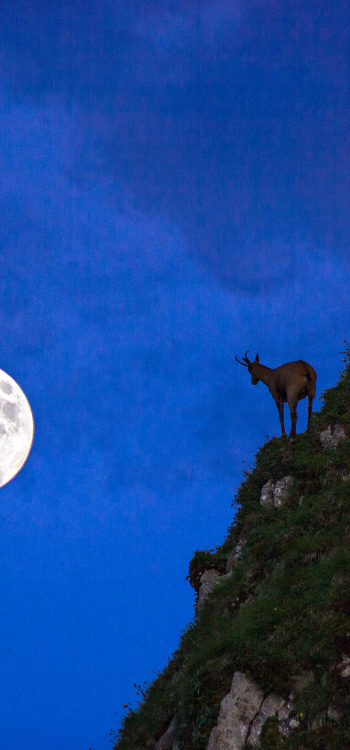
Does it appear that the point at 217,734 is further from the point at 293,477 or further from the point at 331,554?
the point at 293,477

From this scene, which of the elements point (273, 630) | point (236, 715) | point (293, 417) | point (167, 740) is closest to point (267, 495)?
point (293, 417)

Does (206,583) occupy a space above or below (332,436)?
below

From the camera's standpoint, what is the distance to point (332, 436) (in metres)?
16.2

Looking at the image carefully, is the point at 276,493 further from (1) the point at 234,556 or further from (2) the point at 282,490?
(1) the point at 234,556

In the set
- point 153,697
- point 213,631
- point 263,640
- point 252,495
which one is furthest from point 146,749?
point 252,495

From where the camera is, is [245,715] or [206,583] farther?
[206,583]

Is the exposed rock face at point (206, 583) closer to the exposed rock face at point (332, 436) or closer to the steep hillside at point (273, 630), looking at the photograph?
the steep hillside at point (273, 630)

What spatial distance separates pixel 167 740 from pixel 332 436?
30.7 ft

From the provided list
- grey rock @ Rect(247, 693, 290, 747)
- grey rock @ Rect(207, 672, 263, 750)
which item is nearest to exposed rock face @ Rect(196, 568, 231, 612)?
grey rock @ Rect(207, 672, 263, 750)

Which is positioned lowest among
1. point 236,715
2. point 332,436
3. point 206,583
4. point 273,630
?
point 236,715

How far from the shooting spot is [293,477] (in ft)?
51.5

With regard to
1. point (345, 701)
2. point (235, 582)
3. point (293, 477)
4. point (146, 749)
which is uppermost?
A: point (293, 477)

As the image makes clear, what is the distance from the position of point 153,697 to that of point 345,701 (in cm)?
659

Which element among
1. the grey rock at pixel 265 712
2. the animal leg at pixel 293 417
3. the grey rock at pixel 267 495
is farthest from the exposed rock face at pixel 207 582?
the animal leg at pixel 293 417
